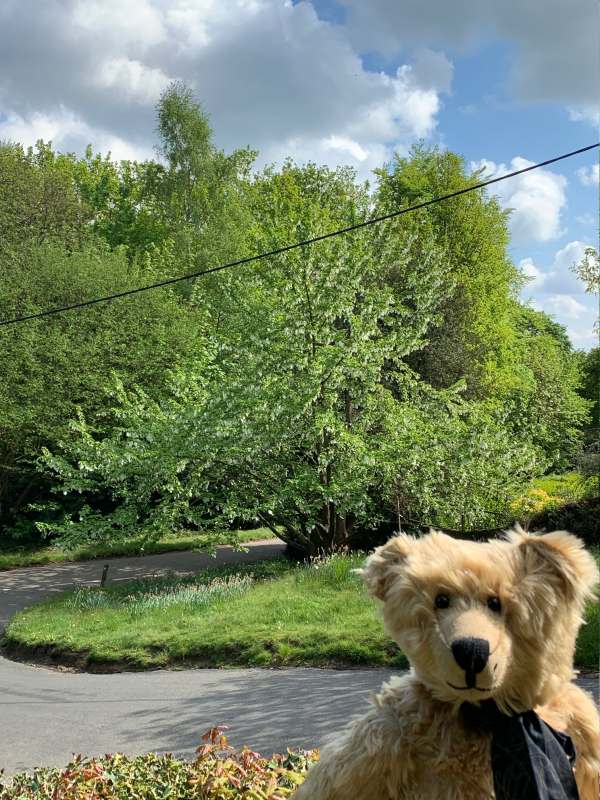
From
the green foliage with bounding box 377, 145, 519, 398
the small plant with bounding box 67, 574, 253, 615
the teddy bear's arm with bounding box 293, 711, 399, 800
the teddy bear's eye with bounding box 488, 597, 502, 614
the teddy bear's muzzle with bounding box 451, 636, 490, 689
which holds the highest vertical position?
the green foliage with bounding box 377, 145, 519, 398

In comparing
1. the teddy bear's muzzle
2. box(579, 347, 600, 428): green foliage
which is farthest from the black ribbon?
box(579, 347, 600, 428): green foliage

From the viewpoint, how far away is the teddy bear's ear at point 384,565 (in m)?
2.09

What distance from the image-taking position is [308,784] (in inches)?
81.4

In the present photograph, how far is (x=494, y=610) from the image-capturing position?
1.97 meters

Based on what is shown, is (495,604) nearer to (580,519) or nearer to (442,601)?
(442,601)

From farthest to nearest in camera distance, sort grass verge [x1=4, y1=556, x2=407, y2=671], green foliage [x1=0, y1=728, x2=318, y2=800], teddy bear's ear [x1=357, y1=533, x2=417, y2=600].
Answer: grass verge [x1=4, y1=556, x2=407, y2=671]
green foliage [x1=0, y1=728, x2=318, y2=800]
teddy bear's ear [x1=357, y1=533, x2=417, y2=600]

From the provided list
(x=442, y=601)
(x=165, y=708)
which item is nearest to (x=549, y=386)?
(x=165, y=708)

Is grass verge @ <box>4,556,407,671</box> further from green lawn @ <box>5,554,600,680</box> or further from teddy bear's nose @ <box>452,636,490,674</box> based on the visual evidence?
teddy bear's nose @ <box>452,636,490,674</box>

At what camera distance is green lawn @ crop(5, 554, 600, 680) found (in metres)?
8.35

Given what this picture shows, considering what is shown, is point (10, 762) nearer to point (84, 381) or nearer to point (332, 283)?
point (332, 283)

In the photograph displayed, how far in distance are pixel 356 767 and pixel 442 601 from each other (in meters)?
0.47

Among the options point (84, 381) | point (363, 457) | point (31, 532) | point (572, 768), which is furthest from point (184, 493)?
point (572, 768)

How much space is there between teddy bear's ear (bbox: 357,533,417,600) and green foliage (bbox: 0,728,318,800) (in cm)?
134

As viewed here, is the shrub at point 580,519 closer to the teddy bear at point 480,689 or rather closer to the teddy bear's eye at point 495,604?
the teddy bear at point 480,689
